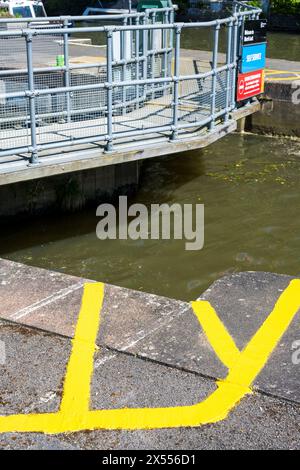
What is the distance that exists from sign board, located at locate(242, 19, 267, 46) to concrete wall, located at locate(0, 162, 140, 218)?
2.46 metres

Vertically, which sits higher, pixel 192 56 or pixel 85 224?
pixel 192 56

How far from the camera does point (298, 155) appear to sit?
12.4 metres

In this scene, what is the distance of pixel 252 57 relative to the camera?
1009 cm

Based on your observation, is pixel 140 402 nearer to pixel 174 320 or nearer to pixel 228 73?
pixel 174 320

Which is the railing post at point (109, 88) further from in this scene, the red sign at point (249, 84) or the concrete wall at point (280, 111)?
the concrete wall at point (280, 111)

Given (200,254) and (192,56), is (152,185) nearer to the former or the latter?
(200,254)

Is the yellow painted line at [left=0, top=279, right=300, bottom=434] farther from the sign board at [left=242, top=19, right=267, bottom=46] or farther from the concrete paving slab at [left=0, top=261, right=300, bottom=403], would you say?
the sign board at [left=242, top=19, right=267, bottom=46]

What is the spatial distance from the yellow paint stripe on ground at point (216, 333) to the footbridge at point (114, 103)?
326 cm

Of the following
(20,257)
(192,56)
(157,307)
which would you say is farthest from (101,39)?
(157,307)

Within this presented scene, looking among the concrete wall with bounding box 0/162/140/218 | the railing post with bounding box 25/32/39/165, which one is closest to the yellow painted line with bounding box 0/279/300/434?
the railing post with bounding box 25/32/39/165

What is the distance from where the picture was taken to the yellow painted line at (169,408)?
3691 mm

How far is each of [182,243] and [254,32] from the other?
3.63 m

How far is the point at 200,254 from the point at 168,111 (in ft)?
8.17

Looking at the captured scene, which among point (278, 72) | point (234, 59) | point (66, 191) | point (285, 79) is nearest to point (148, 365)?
point (66, 191)
